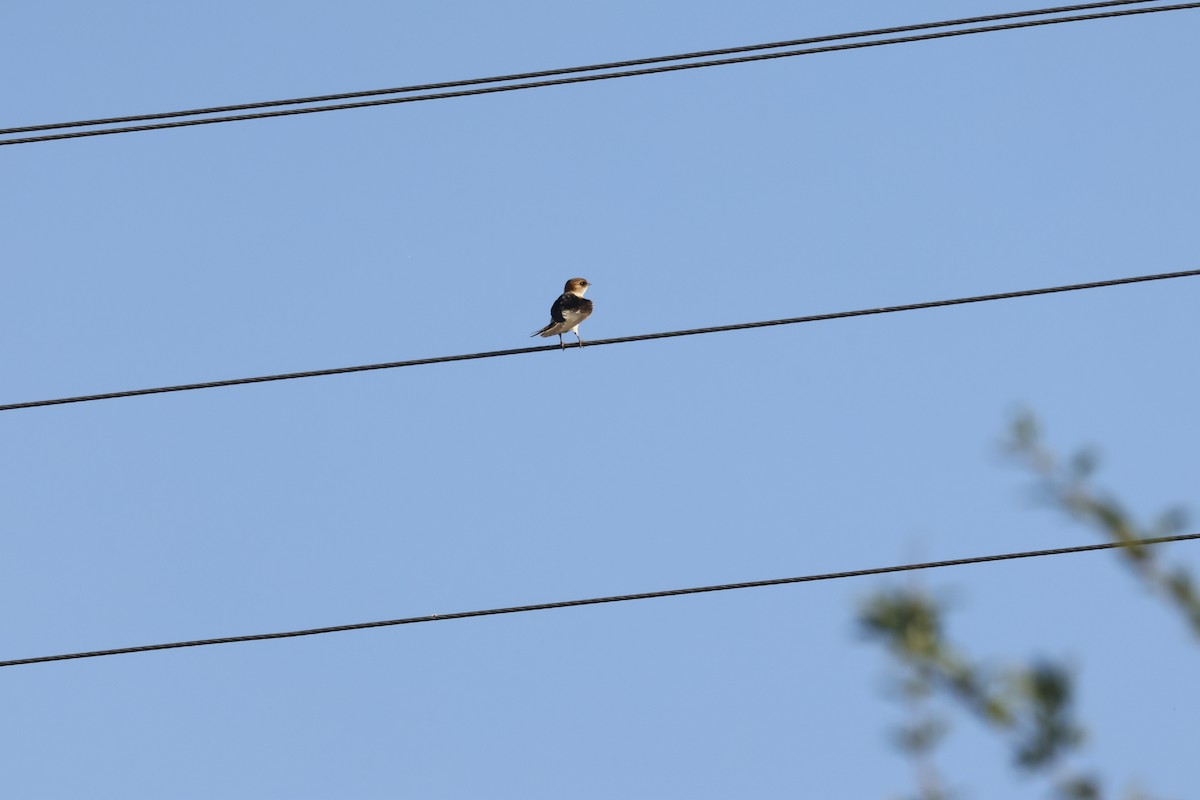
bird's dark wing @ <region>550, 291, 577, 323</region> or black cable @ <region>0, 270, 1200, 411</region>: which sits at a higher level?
bird's dark wing @ <region>550, 291, 577, 323</region>

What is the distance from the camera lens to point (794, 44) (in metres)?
10.5

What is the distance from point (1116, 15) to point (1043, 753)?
931 cm

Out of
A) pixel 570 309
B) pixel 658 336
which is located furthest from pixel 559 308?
pixel 658 336

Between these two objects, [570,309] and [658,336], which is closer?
[658,336]

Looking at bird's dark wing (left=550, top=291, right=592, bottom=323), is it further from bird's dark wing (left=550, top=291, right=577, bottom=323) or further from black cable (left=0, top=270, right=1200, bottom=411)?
black cable (left=0, top=270, right=1200, bottom=411)

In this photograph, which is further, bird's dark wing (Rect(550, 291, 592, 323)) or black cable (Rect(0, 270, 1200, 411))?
bird's dark wing (Rect(550, 291, 592, 323))

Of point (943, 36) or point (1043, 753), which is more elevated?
point (943, 36)

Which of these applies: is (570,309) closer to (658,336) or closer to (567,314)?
(567,314)

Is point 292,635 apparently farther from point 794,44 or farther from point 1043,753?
point 1043,753

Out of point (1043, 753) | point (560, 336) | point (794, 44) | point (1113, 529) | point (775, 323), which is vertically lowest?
point (1043, 753)

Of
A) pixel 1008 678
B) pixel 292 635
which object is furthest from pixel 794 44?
pixel 1008 678

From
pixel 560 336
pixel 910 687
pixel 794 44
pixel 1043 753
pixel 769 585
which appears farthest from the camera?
pixel 560 336

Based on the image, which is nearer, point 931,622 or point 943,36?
point 931,622

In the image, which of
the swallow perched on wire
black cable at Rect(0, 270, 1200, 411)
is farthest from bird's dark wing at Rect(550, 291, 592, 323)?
black cable at Rect(0, 270, 1200, 411)
